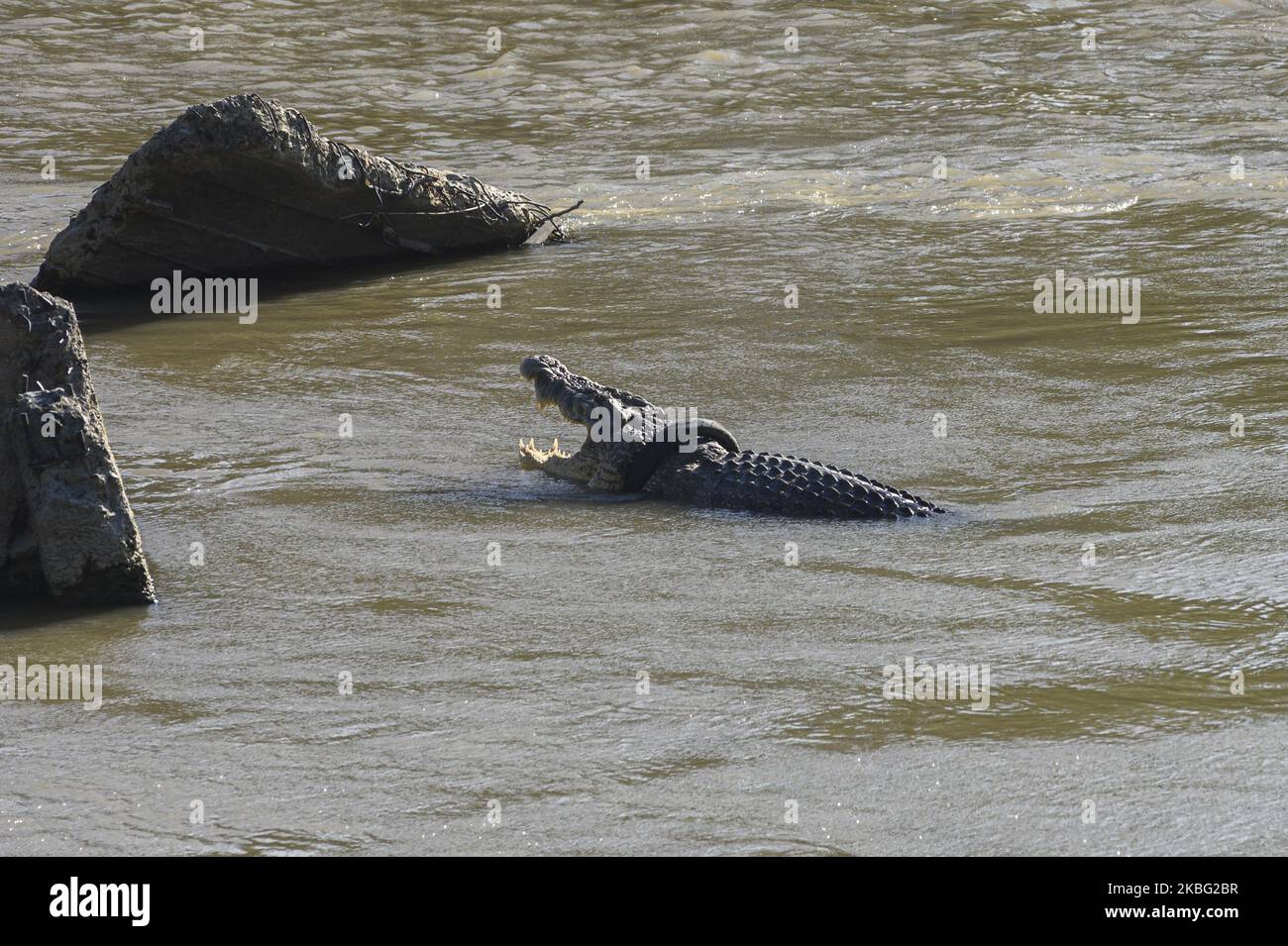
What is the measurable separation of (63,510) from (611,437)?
202 centimetres

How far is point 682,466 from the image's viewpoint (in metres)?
5.95

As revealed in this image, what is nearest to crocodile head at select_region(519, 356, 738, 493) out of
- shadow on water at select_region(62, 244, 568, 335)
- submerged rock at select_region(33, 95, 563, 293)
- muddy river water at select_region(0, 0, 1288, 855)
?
muddy river water at select_region(0, 0, 1288, 855)

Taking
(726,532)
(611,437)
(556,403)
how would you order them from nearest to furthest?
(726,532), (611,437), (556,403)

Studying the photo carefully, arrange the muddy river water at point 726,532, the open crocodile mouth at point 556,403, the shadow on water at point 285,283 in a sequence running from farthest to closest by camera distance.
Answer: the shadow on water at point 285,283, the open crocodile mouth at point 556,403, the muddy river water at point 726,532

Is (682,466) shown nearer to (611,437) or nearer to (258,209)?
(611,437)

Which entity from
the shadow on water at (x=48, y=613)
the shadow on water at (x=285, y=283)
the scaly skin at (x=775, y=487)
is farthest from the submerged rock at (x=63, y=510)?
the shadow on water at (x=285, y=283)

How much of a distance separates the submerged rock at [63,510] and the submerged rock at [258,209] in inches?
192

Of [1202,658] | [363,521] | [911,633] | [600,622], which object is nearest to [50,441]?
[363,521]

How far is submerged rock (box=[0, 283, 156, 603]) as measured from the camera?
4.63m

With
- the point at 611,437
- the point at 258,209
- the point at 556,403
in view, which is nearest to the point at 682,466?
the point at 611,437

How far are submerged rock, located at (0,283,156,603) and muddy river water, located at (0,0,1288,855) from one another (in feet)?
0.49

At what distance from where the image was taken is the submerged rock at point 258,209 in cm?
948

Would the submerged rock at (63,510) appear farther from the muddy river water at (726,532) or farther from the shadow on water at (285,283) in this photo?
the shadow on water at (285,283)
